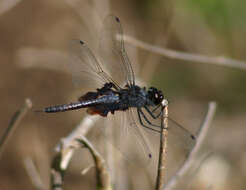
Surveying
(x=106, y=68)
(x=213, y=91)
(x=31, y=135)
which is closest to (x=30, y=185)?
(x=31, y=135)

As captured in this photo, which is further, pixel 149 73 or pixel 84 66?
pixel 149 73

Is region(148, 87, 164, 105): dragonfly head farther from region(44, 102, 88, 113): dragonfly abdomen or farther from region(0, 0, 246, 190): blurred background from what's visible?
region(0, 0, 246, 190): blurred background

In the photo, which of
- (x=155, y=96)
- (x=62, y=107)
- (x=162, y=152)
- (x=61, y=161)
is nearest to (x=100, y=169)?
(x=61, y=161)

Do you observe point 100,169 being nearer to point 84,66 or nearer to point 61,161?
point 61,161

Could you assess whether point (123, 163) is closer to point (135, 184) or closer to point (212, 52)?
point (135, 184)

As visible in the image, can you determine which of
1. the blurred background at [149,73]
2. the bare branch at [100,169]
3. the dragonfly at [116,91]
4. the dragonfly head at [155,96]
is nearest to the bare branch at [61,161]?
the bare branch at [100,169]

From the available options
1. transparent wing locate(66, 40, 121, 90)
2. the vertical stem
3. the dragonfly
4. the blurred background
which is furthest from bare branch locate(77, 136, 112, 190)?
the blurred background

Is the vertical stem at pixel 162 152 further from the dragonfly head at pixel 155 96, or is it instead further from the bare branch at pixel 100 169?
the dragonfly head at pixel 155 96

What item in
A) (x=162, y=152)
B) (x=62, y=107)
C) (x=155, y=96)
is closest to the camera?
(x=162, y=152)

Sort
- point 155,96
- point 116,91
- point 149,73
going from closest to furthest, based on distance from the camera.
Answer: point 155,96 → point 116,91 → point 149,73
